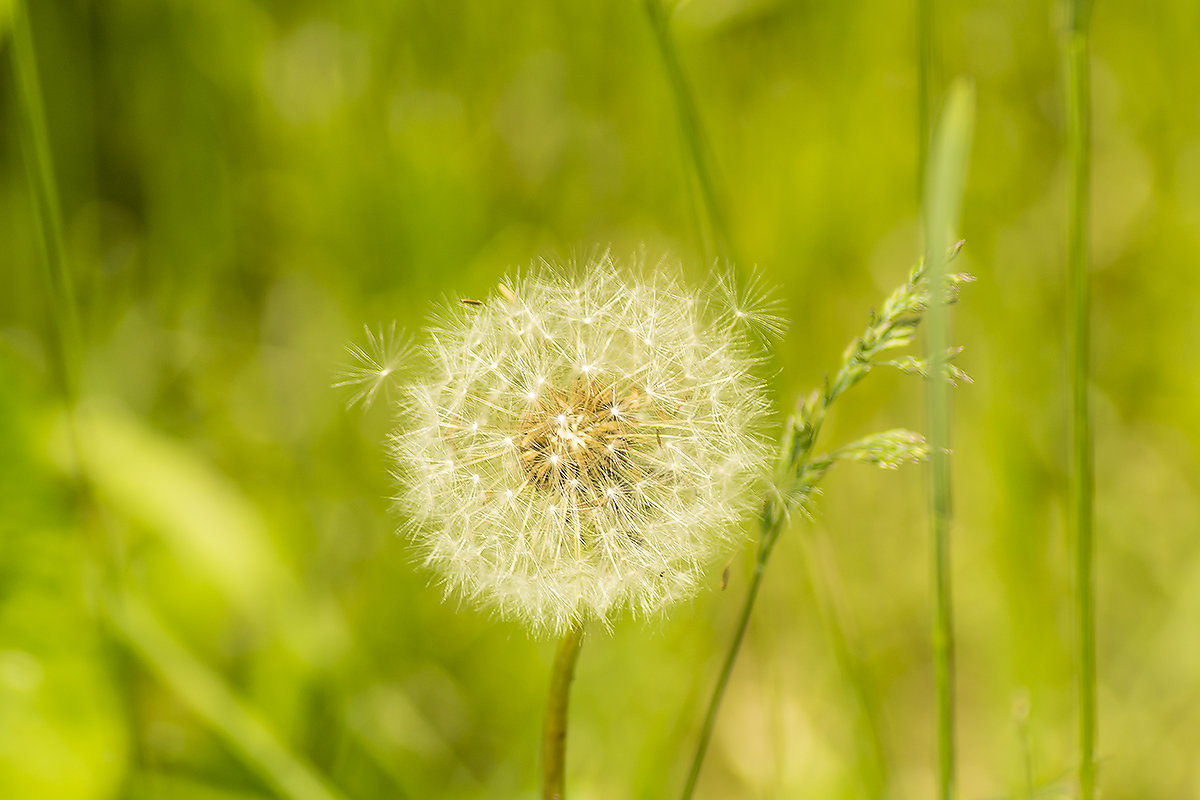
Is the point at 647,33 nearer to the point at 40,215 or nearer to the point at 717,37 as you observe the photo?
the point at 717,37

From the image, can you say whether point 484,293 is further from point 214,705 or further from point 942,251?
point 942,251

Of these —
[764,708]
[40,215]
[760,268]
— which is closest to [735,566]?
[764,708]

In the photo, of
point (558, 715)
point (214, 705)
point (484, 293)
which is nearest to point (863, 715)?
point (558, 715)

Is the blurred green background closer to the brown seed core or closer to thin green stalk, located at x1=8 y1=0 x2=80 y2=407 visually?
thin green stalk, located at x1=8 y1=0 x2=80 y2=407

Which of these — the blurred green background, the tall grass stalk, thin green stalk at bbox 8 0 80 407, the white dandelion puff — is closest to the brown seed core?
the white dandelion puff

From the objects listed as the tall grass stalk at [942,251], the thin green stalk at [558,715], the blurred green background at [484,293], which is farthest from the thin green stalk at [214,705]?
the tall grass stalk at [942,251]

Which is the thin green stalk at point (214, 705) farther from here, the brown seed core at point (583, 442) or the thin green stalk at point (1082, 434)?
the thin green stalk at point (1082, 434)
